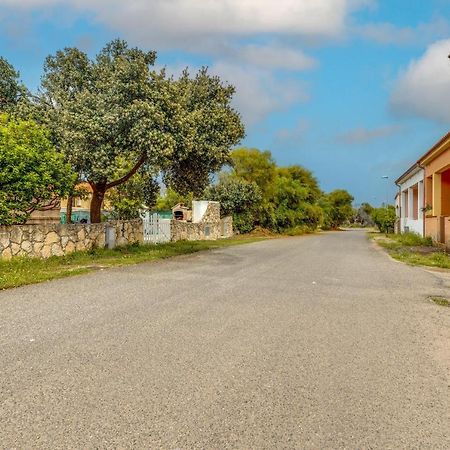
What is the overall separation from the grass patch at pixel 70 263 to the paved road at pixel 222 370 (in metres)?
1.57

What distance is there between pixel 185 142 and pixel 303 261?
5.59 metres

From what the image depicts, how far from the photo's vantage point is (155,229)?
21.6 metres

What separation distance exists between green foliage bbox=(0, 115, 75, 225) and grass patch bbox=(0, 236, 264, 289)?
144 cm

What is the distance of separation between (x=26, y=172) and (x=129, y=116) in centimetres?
351

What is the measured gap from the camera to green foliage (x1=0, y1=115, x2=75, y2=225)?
11.9 m

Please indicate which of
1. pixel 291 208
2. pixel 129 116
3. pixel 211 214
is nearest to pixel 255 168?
pixel 291 208

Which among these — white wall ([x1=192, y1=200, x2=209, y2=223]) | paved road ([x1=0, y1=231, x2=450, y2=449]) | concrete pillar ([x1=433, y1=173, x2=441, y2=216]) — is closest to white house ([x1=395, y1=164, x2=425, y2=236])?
concrete pillar ([x1=433, y1=173, x2=441, y2=216])

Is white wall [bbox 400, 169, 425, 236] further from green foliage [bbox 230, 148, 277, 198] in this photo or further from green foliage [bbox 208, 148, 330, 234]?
green foliage [bbox 230, 148, 277, 198]

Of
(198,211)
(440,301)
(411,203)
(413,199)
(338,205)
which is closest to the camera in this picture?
(440,301)

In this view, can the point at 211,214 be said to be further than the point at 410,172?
Yes

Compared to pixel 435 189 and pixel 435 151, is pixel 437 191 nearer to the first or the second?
pixel 435 189

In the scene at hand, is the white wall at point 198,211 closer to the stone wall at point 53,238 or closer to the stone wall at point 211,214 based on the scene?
the stone wall at point 211,214

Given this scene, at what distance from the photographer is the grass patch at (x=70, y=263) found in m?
9.90

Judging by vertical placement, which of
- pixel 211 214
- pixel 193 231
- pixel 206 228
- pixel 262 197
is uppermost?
pixel 262 197
